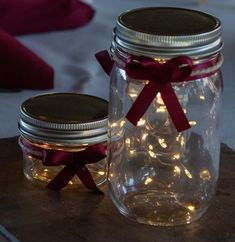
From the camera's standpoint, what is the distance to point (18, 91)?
3.39ft

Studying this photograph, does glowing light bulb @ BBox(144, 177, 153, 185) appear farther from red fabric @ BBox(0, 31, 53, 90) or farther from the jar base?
red fabric @ BBox(0, 31, 53, 90)

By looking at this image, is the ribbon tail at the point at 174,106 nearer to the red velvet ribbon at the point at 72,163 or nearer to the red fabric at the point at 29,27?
the red velvet ribbon at the point at 72,163

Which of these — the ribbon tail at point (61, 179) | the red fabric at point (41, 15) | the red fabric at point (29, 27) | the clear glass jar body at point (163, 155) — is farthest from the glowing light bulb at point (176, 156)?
the red fabric at point (41, 15)

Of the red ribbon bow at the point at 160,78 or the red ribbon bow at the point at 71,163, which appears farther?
the red ribbon bow at the point at 71,163

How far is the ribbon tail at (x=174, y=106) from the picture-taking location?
61cm

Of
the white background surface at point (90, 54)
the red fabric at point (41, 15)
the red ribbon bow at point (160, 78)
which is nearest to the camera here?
the red ribbon bow at point (160, 78)

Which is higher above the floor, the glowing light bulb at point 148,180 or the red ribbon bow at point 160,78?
the red ribbon bow at point 160,78

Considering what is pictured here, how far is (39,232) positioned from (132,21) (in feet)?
0.66

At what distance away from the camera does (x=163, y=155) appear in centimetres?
74

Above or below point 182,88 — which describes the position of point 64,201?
below

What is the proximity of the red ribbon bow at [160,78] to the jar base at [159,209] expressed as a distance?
0.09 metres

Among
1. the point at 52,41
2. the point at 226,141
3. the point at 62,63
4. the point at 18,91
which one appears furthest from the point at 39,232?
the point at 52,41

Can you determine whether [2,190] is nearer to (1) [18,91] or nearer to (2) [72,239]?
(2) [72,239]

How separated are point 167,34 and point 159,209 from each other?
175 millimetres
